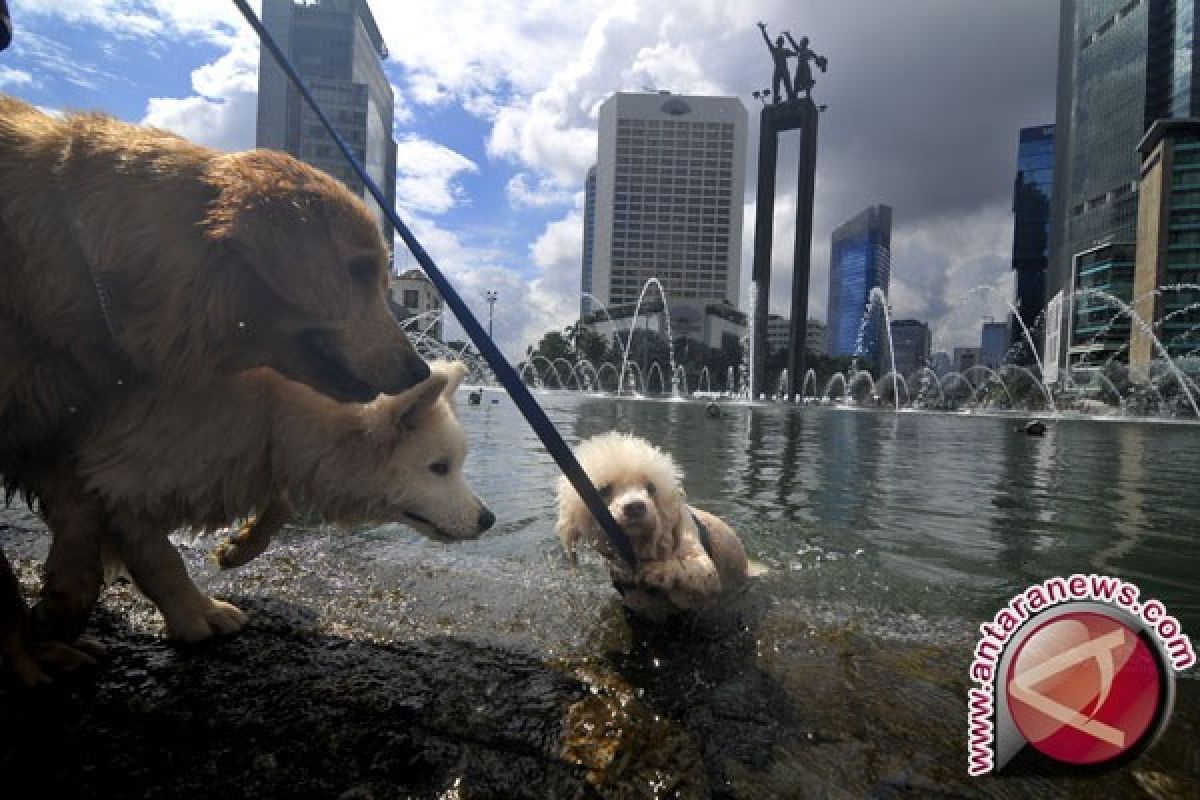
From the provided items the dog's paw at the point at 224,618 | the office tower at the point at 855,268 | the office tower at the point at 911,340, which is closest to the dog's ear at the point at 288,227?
the dog's paw at the point at 224,618

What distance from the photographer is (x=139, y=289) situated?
2.28 m

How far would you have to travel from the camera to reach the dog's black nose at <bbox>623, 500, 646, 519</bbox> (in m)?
3.35

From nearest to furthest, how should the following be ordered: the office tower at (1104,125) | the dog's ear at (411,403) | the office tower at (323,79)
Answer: the dog's ear at (411,403)
the office tower at (323,79)
the office tower at (1104,125)

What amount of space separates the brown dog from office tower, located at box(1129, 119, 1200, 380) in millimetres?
98606

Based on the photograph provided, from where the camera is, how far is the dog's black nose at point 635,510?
11.0 ft

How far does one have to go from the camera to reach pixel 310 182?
2.46 m

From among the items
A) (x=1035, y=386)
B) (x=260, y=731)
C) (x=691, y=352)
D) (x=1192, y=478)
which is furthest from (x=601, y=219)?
(x=260, y=731)

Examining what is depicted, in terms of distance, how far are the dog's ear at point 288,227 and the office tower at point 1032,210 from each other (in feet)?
604

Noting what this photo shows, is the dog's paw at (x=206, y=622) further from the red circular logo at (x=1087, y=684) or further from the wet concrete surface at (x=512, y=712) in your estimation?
the red circular logo at (x=1087, y=684)

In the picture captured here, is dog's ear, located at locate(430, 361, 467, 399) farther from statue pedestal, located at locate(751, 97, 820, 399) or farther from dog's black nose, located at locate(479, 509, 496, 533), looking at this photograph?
statue pedestal, located at locate(751, 97, 820, 399)

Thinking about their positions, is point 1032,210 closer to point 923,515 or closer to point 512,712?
point 923,515

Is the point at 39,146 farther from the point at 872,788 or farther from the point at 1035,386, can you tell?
the point at 1035,386

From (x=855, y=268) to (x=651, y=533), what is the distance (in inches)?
6588

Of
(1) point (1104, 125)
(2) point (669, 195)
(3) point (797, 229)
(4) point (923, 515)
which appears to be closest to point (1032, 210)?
(1) point (1104, 125)
